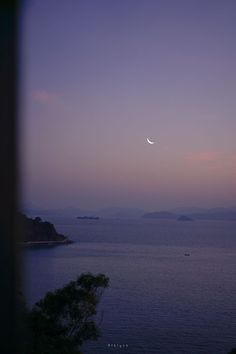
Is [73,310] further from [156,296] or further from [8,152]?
[156,296]

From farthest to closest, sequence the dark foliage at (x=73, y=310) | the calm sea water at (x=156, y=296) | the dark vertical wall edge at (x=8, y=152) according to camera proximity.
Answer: the calm sea water at (x=156, y=296) < the dark foliage at (x=73, y=310) < the dark vertical wall edge at (x=8, y=152)

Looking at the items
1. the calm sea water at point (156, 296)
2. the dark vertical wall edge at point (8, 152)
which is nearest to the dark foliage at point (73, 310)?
the calm sea water at point (156, 296)

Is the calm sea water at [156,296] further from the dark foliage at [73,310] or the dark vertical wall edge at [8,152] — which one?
the dark vertical wall edge at [8,152]

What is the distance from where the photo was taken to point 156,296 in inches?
602

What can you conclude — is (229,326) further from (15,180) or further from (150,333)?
(15,180)

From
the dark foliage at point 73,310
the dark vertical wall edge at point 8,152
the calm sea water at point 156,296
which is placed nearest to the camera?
the dark vertical wall edge at point 8,152

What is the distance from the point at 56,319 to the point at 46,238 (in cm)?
2512

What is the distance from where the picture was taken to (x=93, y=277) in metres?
3.90

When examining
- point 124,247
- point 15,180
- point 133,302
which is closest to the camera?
point 15,180

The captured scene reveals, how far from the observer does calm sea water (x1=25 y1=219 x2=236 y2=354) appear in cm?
1104

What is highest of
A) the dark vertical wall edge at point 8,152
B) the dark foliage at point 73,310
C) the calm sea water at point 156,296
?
the dark vertical wall edge at point 8,152

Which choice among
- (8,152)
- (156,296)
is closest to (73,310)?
(8,152)

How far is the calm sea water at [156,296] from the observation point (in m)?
11.0

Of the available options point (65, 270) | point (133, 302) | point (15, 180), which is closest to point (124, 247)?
point (65, 270)
